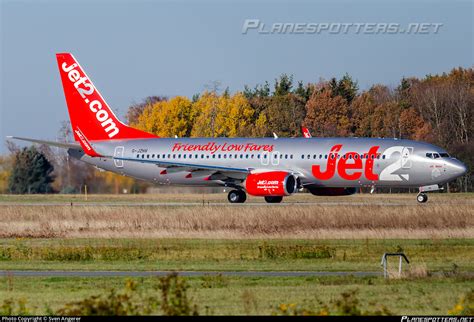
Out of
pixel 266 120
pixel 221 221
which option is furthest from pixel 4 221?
pixel 266 120

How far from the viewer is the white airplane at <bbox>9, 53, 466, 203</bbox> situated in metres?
60.8

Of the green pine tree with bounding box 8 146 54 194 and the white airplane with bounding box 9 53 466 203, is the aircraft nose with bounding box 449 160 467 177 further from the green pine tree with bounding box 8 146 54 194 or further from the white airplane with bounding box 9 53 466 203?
the green pine tree with bounding box 8 146 54 194

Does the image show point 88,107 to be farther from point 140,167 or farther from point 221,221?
point 221,221

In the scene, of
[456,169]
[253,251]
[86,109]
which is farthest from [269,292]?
[86,109]

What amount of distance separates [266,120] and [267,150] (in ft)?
164

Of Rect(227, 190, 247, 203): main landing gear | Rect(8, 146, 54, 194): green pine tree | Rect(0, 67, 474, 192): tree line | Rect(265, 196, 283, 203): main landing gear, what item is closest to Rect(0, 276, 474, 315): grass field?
Rect(265, 196, 283, 203): main landing gear

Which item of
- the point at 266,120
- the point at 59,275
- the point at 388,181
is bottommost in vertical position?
the point at 59,275

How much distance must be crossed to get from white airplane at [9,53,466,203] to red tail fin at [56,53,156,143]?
0.21ft

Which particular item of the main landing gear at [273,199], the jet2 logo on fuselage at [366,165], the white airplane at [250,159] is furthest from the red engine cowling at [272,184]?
the jet2 logo on fuselage at [366,165]

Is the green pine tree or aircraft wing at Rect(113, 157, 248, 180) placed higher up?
the green pine tree

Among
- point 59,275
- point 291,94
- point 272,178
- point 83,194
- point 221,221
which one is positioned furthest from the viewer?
point 291,94

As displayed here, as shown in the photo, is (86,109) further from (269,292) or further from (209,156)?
(269,292)

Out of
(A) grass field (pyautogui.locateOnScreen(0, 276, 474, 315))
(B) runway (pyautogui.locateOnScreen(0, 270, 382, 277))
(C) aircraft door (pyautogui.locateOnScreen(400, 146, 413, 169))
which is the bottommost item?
(A) grass field (pyautogui.locateOnScreen(0, 276, 474, 315))

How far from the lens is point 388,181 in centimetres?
6138
